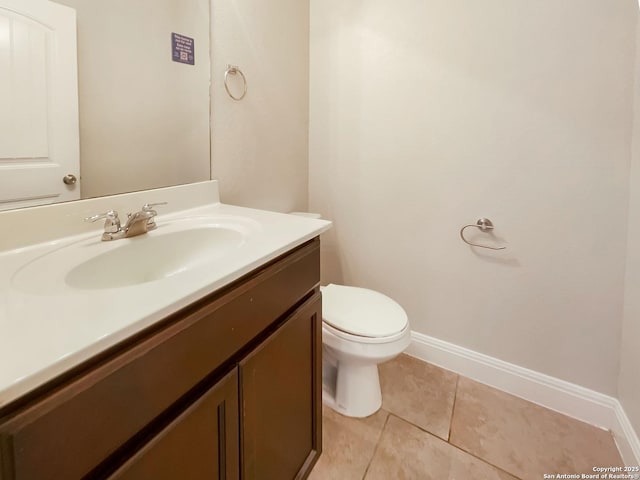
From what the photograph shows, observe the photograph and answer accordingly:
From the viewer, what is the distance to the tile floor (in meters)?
1.21

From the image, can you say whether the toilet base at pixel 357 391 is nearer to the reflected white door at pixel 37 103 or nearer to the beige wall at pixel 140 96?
the beige wall at pixel 140 96

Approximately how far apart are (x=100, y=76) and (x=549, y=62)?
1590 millimetres

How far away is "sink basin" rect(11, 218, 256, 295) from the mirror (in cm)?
22

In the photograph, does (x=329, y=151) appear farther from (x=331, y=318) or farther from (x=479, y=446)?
(x=479, y=446)

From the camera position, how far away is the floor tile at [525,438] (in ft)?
4.06

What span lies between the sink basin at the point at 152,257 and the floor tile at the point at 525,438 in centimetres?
118

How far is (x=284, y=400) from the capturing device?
3.10ft

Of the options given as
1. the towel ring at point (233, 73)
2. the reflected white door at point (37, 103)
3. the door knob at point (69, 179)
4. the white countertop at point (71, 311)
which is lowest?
the white countertop at point (71, 311)

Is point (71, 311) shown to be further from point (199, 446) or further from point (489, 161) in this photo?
point (489, 161)

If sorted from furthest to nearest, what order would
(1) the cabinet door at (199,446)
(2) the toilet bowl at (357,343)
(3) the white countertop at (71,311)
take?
(2) the toilet bowl at (357,343) → (1) the cabinet door at (199,446) → (3) the white countertop at (71,311)

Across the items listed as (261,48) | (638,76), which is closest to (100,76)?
(261,48)

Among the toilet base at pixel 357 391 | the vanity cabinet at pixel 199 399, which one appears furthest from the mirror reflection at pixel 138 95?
the toilet base at pixel 357 391

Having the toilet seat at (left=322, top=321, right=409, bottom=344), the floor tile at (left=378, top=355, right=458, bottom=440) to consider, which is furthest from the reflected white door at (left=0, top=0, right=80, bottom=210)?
the floor tile at (left=378, top=355, right=458, bottom=440)

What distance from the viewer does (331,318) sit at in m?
1.37
